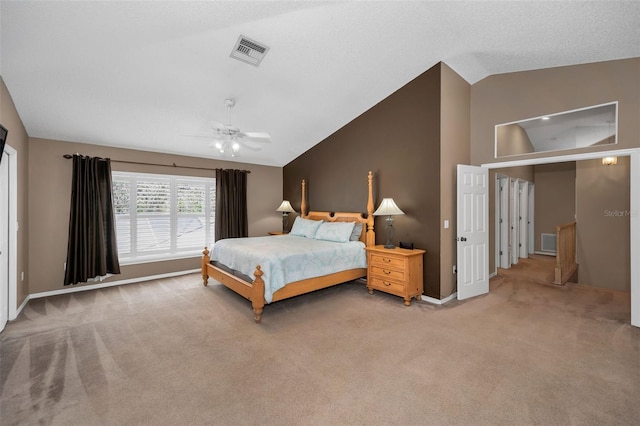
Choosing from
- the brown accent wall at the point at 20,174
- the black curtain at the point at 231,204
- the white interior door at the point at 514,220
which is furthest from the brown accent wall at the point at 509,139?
the brown accent wall at the point at 20,174

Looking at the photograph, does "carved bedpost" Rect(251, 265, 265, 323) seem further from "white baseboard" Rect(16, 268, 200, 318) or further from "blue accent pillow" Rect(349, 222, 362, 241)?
"white baseboard" Rect(16, 268, 200, 318)

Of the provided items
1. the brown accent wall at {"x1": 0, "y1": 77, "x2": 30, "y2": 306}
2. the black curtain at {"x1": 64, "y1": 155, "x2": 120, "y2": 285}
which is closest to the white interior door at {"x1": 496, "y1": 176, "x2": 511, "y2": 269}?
the black curtain at {"x1": 64, "y1": 155, "x2": 120, "y2": 285}

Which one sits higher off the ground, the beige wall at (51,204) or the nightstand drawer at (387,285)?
the beige wall at (51,204)

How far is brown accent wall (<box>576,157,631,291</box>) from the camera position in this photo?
4.52 meters

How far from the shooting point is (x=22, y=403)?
194 cm

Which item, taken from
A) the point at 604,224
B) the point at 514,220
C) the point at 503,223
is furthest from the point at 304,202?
the point at 604,224

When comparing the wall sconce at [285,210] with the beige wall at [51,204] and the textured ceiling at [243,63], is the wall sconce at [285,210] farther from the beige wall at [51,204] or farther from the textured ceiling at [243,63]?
the beige wall at [51,204]

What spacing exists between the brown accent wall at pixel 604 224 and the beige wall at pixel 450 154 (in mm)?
2479

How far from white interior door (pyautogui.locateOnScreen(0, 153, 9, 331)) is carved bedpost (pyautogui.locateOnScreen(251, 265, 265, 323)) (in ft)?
8.91

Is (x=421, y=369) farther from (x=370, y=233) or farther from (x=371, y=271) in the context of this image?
(x=370, y=233)

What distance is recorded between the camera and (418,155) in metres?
4.19

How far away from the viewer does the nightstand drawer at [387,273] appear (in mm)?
3926

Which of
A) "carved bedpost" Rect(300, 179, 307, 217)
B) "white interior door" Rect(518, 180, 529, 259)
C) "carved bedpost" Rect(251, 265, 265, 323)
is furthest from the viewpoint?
"white interior door" Rect(518, 180, 529, 259)

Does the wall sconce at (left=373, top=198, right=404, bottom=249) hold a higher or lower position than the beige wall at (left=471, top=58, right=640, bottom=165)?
lower
